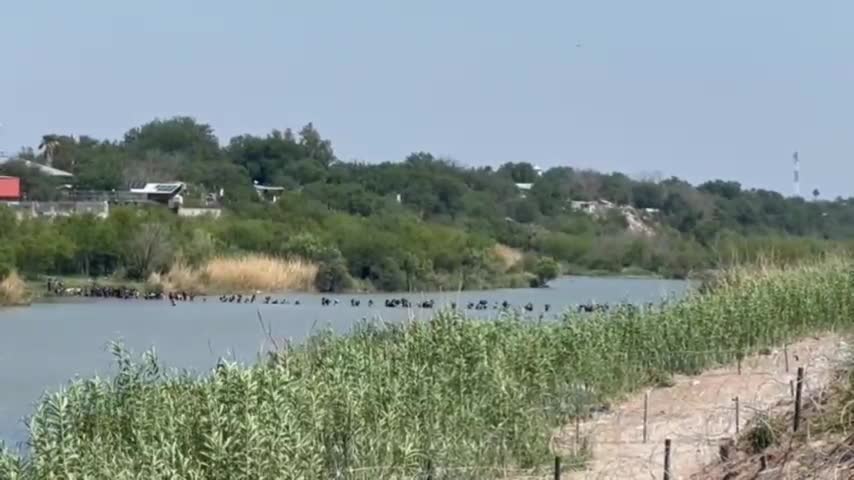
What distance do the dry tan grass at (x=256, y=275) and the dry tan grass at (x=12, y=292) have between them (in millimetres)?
6789

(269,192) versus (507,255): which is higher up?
(269,192)

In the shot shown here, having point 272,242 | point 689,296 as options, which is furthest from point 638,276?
point 689,296

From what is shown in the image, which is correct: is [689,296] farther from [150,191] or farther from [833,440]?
[150,191]

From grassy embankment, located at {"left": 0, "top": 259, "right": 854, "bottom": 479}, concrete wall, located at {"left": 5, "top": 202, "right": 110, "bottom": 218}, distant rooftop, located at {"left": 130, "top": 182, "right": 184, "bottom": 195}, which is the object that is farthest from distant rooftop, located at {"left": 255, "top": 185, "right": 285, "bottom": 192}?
grassy embankment, located at {"left": 0, "top": 259, "right": 854, "bottom": 479}

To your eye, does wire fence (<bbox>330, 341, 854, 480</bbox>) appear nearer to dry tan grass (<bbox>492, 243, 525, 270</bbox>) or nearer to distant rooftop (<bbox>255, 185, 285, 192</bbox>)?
dry tan grass (<bbox>492, 243, 525, 270</bbox>)

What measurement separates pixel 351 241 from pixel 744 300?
36340 mm

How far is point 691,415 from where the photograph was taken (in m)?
12.1

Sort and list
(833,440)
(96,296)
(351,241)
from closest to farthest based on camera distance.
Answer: (833,440) < (96,296) < (351,241)

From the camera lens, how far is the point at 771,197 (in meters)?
67.0

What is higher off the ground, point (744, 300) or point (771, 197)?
point (771, 197)

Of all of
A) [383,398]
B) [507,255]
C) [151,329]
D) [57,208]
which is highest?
[57,208]

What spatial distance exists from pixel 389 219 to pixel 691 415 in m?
42.3

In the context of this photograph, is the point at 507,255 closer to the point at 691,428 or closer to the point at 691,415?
the point at 691,415

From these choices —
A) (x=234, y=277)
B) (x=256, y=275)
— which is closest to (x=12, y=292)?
(x=234, y=277)
